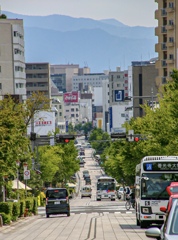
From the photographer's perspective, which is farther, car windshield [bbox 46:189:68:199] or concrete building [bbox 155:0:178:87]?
concrete building [bbox 155:0:178:87]

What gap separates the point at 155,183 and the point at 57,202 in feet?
64.7

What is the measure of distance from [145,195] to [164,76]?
97840 millimetres

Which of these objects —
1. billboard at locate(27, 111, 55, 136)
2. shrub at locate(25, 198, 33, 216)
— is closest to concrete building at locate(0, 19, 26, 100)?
billboard at locate(27, 111, 55, 136)

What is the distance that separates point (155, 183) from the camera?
34.0 meters

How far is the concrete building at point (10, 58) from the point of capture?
137m

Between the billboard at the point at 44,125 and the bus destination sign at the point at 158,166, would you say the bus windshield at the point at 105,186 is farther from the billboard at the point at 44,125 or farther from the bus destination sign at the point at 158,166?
the bus destination sign at the point at 158,166

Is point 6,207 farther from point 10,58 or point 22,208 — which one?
point 10,58

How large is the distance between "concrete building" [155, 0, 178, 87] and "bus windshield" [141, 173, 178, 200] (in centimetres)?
8862

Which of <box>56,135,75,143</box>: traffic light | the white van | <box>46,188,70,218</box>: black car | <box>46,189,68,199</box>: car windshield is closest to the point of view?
<box>46,188,70,218</box>: black car

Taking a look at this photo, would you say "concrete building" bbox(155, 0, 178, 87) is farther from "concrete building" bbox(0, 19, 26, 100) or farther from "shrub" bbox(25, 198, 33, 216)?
"shrub" bbox(25, 198, 33, 216)

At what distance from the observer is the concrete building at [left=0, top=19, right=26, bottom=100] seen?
137 m

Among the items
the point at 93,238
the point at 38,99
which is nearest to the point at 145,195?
the point at 93,238

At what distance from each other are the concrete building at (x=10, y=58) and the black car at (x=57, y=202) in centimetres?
8236

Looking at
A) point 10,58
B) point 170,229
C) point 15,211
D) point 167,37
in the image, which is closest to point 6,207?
point 15,211
